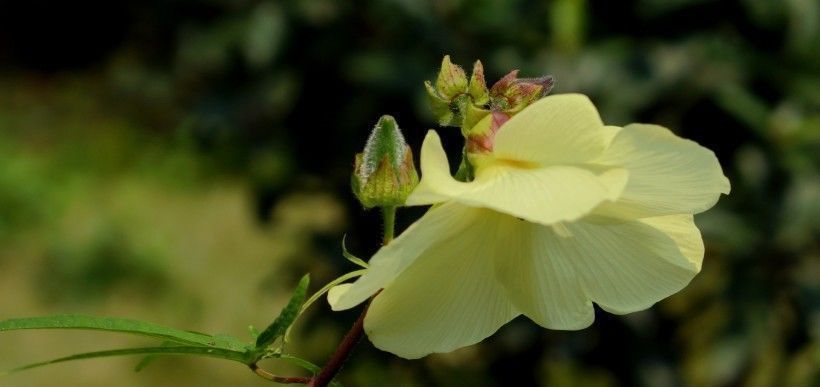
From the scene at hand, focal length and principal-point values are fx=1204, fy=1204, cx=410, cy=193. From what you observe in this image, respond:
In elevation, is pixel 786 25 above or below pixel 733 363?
above

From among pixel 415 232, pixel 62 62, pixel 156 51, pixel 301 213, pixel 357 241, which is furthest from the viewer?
pixel 62 62

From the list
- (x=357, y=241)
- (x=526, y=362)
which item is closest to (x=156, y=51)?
(x=357, y=241)

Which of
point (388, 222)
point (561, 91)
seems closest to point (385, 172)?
point (388, 222)

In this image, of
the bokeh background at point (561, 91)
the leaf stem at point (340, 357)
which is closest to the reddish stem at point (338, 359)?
the leaf stem at point (340, 357)

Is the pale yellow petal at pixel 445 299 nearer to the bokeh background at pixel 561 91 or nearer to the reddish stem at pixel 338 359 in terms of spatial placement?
the reddish stem at pixel 338 359

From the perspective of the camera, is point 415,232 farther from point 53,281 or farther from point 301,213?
point 301,213
